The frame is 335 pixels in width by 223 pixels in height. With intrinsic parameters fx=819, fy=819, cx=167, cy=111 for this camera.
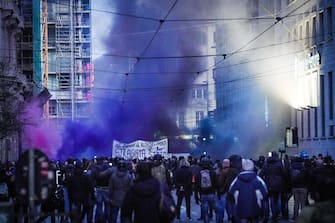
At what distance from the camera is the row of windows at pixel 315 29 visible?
46900 mm

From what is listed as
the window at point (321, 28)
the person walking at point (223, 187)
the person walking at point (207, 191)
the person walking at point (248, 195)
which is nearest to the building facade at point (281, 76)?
the window at point (321, 28)

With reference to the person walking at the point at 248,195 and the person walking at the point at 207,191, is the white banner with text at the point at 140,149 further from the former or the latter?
the person walking at the point at 248,195

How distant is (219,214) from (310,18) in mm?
35130

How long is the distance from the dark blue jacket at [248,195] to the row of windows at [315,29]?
3554cm

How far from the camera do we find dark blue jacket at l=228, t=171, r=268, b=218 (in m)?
12.0

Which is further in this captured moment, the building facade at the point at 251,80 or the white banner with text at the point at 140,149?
the building facade at the point at 251,80

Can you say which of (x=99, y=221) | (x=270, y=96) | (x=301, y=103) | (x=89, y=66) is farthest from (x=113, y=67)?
(x=99, y=221)

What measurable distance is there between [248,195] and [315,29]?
3872cm

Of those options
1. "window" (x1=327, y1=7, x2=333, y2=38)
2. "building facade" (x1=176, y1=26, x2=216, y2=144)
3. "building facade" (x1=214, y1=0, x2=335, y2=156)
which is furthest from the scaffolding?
"window" (x1=327, y1=7, x2=333, y2=38)

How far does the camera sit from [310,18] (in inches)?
1989

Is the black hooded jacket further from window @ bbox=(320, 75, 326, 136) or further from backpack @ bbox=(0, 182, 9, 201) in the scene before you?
window @ bbox=(320, 75, 326, 136)

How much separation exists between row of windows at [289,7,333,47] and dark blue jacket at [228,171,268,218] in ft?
117

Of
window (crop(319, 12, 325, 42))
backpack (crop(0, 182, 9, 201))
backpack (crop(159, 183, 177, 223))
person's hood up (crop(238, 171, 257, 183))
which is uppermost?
window (crop(319, 12, 325, 42))

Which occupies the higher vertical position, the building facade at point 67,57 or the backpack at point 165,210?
the building facade at point 67,57
